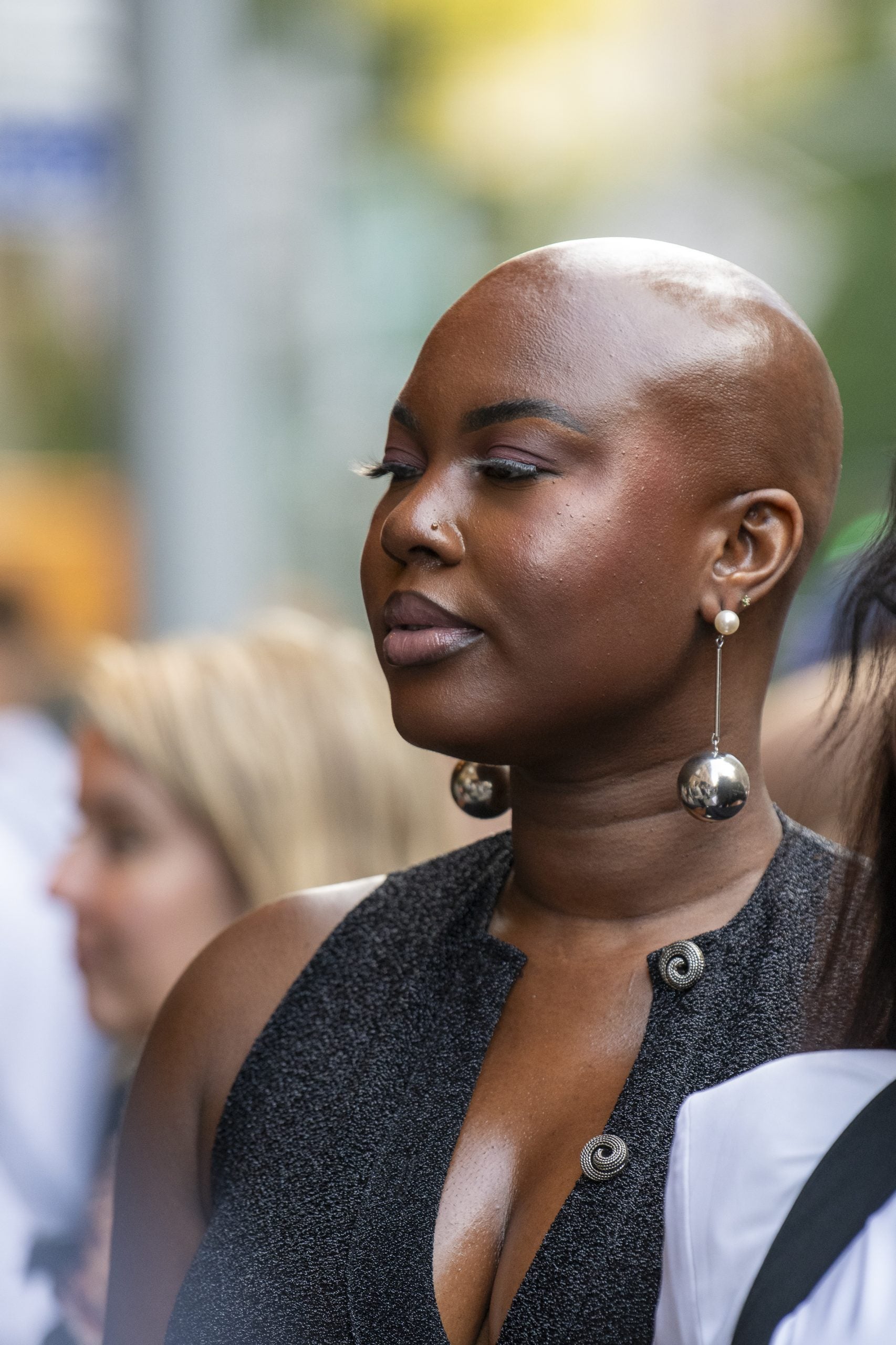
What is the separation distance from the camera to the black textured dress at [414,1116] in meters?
1.44

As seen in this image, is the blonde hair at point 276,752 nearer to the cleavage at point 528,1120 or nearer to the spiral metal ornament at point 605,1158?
the cleavage at point 528,1120

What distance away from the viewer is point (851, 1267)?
3.68 feet

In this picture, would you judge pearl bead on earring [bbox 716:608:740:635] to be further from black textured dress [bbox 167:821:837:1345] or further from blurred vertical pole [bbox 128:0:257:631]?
blurred vertical pole [bbox 128:0:257:631]

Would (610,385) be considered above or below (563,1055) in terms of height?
above

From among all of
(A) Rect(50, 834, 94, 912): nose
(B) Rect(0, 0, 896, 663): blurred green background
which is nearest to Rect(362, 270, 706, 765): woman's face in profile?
(A) Rect(50, 834, 94, 912): nose

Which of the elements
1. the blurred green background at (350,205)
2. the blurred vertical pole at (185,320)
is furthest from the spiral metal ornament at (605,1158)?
the blurred vertical pole at (185,320)

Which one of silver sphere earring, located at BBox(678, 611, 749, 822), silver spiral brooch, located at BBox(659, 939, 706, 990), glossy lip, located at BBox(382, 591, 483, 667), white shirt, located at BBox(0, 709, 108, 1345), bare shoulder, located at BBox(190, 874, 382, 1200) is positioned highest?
glossy lip, located at BBox(382, 591, 483, 667)

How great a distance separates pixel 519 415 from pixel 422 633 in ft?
0.70

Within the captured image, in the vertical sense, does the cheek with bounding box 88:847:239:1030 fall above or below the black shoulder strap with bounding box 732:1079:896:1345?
below

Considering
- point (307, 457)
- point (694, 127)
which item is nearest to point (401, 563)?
point (307, 457)

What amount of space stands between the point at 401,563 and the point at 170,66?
3858mm

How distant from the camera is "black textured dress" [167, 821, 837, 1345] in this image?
1.44 meters

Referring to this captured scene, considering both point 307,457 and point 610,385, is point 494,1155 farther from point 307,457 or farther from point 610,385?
point 307,457

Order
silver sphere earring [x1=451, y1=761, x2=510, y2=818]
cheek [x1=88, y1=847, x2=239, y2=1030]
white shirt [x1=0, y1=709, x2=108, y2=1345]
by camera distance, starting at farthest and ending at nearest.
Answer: cheek [x1=88, y1=847, x2=239, y2=1030]
white shirt [x1=0, y1=709, x2=108, y2=1345]
silver sphere earring [x1=451, y1=761, x2=510, y2=818]
